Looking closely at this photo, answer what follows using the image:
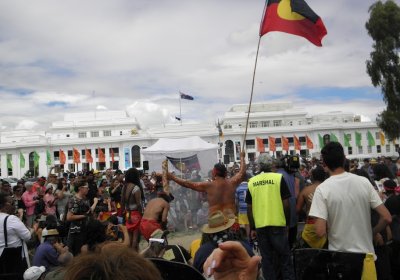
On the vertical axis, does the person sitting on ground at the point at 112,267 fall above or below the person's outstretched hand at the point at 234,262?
above

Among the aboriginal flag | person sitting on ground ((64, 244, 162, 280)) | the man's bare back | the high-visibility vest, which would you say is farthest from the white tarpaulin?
person sitting on ground ((64, 244, 162, 280))

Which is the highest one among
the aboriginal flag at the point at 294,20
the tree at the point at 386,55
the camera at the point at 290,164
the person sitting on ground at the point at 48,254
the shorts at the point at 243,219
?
the tree at the point at 386,55

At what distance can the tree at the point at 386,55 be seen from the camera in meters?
29.9

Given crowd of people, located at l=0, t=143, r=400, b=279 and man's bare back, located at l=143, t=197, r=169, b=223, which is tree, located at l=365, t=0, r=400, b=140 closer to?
crowd of people, located at l=0, t=143, r=400, b=279

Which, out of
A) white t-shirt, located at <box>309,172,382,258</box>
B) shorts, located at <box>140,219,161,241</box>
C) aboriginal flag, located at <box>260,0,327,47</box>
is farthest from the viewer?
aboriginal flag, located at <box>260,0,327,47</box>

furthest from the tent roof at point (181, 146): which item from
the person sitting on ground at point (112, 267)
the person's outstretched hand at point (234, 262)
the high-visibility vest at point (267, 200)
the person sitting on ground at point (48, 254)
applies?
the person sitting on ground at point (112, 267)

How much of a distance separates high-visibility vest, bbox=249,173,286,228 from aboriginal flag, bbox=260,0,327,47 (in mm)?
3291

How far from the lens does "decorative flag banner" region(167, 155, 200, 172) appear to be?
52.1 ft

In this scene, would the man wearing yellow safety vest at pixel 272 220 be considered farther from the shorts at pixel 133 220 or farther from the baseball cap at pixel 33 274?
the shorts at pixel 133 220

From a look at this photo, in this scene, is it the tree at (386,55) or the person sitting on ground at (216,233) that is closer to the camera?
the person sitting on ground at (216,233)

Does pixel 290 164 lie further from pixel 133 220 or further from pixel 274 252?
pixel 133 220

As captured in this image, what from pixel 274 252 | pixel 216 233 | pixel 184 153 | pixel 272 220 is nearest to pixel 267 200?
pixel 272 220

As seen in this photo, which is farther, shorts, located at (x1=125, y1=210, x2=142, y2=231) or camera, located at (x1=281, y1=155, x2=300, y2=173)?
shorts, located at (x1=125, y1=210, x2=142, y2=231)

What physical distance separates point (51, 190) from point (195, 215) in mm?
4146
